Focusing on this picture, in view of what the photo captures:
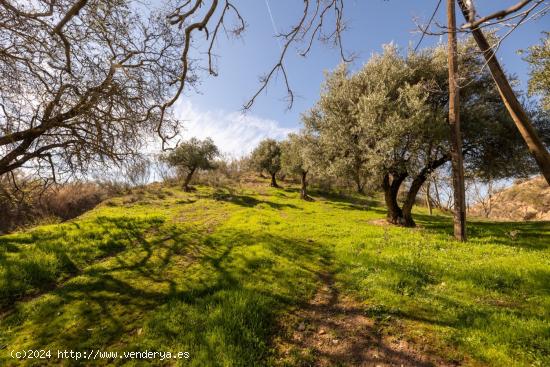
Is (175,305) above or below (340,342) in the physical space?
above

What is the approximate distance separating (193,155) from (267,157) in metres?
15.2

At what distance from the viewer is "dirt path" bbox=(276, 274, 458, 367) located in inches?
181

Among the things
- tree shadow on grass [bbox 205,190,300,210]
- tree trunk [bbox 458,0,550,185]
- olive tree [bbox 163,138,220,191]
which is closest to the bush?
olive tree [bbox 163,138,220,191]

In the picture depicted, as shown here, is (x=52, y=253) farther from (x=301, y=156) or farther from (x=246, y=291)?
(x=301, y=156)

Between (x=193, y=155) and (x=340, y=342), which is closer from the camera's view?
(x=340, y=342)

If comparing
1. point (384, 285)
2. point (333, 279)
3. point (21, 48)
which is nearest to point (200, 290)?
point (333, 279)

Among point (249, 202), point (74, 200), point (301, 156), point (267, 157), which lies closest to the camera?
point (301, 156)

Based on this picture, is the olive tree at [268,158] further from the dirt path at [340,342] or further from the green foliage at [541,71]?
the dirt path at [340,342]

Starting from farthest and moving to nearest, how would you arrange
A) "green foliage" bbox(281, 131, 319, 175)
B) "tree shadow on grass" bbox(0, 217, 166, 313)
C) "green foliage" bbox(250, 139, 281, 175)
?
"green foliage" bbox(250, 139, 281, 175)
"green foliage" bbox(281, 131, 319, 175)
"tree shadow on grass" bbox(0, 217, 166, 313)

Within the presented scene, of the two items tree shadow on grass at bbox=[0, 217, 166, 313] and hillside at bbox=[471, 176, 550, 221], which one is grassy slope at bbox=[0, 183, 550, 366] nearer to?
tree shadow on grass at bbox=[0, 217, 166, 313]

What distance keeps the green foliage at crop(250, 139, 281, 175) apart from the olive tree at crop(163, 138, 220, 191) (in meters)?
8.94

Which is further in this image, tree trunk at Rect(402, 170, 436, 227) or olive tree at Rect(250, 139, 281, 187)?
olive tree at Rect(250, 139, 281, 187)

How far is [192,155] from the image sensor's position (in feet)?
155

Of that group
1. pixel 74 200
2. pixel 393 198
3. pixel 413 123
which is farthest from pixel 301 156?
pixel 74 200
